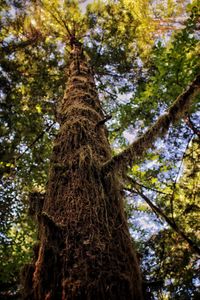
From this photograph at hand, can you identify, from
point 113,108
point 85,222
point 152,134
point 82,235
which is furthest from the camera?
point 113,108

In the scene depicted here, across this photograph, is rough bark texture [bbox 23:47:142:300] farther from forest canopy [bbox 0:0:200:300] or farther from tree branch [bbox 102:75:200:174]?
forest canopy [bbox 0:0:200:300]

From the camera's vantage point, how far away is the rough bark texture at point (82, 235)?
7.70 ft

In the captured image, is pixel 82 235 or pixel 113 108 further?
pixel 113 108

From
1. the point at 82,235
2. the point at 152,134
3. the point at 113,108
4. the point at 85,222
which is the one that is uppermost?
the point at 113,108

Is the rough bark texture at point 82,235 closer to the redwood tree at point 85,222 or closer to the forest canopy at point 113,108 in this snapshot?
the redwood tree at point 85,222

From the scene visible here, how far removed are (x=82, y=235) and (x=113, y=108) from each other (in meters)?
7.15

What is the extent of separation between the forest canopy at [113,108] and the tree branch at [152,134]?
130 centimetres

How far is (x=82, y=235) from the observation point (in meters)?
2.69

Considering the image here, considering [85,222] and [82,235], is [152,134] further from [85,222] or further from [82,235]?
[82,235]

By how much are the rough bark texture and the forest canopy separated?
230 centimetres

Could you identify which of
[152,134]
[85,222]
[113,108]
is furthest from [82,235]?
[113,108]

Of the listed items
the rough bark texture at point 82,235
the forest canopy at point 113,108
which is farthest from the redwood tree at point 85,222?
the forest canopy at point 113,108

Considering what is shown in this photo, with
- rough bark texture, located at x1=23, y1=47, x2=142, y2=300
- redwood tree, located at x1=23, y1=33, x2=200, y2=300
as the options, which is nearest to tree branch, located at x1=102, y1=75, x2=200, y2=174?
redwood tree, located at x1=23, y1=33, x2=200, y2=300

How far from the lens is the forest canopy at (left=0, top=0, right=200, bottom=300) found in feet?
19.3
